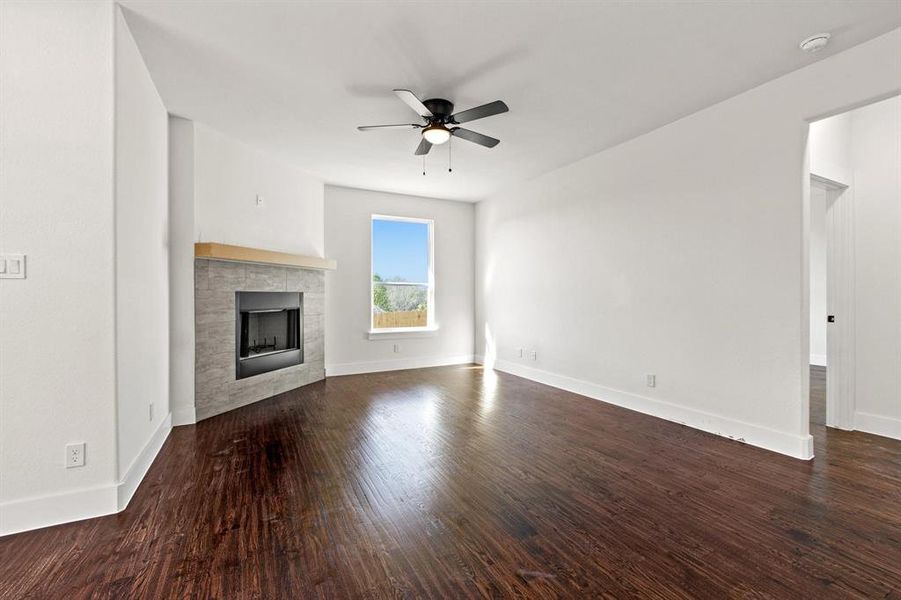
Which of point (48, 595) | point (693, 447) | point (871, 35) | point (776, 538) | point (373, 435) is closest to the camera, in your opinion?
point (48, 595)

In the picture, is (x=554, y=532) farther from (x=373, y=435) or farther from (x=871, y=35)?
(x=871, y=35)

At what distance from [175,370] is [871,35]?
18.4 feet

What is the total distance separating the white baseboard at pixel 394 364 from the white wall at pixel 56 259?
3680mm

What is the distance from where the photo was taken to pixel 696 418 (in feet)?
11.5

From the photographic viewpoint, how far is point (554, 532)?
1985 mm

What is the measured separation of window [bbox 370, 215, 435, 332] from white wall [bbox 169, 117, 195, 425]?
273 cm

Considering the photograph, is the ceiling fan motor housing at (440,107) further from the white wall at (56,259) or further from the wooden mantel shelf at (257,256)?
the wooden mantel shelf at (257,256)

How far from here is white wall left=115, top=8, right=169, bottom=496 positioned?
7.49 ft

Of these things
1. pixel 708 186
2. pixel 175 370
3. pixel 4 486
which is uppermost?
pixel 708 186

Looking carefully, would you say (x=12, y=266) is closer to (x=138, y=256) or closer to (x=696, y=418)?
(x=138, y=256)

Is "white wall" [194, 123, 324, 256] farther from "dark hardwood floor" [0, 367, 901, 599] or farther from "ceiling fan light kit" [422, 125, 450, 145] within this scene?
"ceiling fan light kit" [422, 125, 450, 145]

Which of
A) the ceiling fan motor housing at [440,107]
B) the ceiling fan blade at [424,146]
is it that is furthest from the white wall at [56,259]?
the ceiling fan blade at [424,146]

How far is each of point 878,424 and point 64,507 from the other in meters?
5.58

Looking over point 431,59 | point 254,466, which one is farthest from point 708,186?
point 254,466
